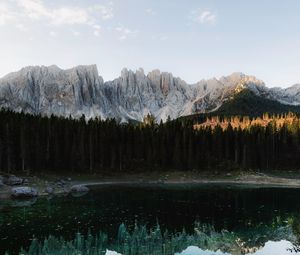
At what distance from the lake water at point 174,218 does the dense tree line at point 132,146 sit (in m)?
36.6

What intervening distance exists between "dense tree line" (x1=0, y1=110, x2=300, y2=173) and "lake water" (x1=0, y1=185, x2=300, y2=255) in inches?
1440

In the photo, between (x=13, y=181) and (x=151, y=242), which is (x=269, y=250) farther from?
(x=13, y=181)

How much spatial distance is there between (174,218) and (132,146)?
8178 cm

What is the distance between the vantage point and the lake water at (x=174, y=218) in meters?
40.2

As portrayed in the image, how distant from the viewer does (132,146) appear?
447 ft

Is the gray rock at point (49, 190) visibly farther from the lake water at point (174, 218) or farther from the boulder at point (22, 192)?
the lake water at point (174, 218)

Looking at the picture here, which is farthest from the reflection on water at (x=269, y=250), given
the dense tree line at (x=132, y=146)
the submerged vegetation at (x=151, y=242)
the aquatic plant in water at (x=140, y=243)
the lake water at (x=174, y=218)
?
the dense tree line at (x=132, y=146)

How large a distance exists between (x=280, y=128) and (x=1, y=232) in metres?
132

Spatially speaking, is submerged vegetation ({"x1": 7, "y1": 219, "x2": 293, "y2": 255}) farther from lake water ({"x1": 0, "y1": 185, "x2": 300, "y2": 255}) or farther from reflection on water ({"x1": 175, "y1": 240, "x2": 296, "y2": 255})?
reflection on water ({"x1": 175, "y1": 240, "x2": 296, "y2": 255})

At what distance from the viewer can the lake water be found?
40188mm

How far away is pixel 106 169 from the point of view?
128125 mm

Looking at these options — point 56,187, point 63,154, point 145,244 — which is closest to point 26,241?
point 145,244

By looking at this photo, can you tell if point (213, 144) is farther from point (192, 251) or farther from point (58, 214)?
point (192, 251)

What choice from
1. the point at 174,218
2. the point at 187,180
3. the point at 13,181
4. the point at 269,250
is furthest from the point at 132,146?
the point at 269,250
